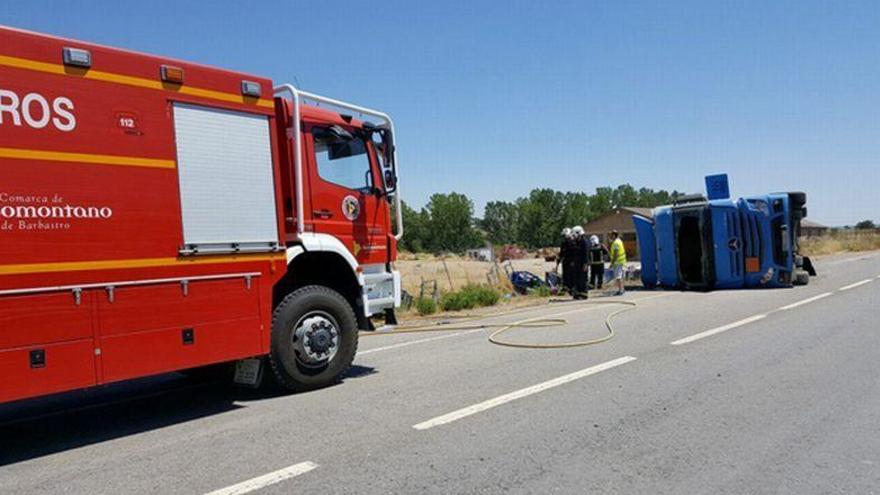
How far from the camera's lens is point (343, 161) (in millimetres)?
6973

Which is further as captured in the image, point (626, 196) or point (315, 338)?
point (626, 196)

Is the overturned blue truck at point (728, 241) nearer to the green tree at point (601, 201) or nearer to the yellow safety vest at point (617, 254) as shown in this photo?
the yellow safety vest at point (617, 254)

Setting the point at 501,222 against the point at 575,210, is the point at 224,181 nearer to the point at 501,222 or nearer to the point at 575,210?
the point at 575,210

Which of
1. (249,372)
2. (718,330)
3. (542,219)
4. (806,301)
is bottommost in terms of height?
(806,301)

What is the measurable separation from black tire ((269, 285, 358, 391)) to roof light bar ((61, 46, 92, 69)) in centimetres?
270

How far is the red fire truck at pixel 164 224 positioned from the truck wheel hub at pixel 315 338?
0.02 metres

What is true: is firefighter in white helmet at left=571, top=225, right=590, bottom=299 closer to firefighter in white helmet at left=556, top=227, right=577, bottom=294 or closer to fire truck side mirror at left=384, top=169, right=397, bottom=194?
firefighter in white helmet at left=556, top=227, right=577, bottom=294

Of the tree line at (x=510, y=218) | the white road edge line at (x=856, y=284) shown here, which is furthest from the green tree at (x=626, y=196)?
the white road edge line at (x=856, y=284)

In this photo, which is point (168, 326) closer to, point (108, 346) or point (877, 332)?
point (108, 346)

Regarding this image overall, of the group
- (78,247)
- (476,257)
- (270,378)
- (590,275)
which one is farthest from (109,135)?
(476,257)

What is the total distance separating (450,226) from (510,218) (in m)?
13.1

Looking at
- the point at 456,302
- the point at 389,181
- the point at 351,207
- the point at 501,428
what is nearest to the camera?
the point at 501,428

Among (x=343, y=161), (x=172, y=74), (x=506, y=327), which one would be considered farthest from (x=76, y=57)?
(x=506, y=327)

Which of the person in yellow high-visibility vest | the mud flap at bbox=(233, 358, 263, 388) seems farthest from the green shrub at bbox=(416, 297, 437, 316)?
the mud flap at bbox=(233, 358, 263, 388)
